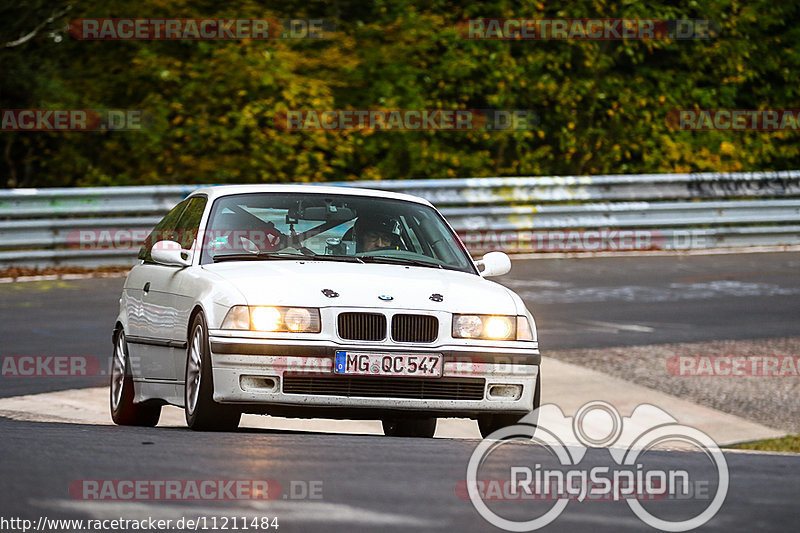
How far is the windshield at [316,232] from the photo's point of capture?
867cm

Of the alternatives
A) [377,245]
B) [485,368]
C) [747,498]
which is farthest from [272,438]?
[747,498]

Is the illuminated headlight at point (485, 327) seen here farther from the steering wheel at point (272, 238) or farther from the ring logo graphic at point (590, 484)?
the steering wheel at point (272, 238)

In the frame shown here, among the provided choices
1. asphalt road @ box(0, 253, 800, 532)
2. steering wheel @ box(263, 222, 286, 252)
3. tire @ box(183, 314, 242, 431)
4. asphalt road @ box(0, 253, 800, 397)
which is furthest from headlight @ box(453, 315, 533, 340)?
asphalt road @ box(0, 253, 800, 397)

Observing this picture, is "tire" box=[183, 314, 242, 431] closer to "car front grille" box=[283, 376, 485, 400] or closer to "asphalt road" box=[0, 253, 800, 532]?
"asphalt road" box=[0, 253, 800, 532]

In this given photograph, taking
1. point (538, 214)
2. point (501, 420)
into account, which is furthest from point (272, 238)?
point (538, 214)

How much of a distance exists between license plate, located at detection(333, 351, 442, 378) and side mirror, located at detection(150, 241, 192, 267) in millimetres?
1424

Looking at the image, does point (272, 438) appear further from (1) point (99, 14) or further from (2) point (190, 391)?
(1) point (99, 14)

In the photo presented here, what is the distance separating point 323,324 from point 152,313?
1693 mm

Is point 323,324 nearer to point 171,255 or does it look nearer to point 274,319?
point 274,319

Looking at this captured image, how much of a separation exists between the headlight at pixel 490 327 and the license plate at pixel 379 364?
27 cm

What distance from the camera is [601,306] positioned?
1611 cm

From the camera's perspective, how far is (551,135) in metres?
24.7

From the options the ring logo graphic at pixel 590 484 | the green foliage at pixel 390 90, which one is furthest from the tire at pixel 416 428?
the green foliage at pixel 390 90

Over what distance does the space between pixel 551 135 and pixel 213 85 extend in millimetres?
5666
